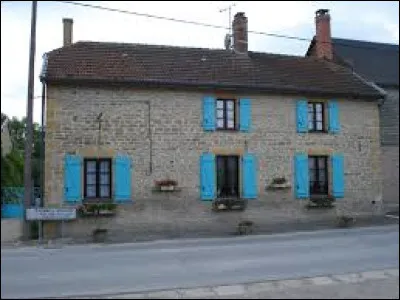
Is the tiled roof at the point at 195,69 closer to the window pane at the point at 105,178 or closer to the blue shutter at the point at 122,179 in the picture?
the blue shutter at the point at 122,179

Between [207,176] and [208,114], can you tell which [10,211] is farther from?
[208,114]

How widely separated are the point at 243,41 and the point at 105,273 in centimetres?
1454

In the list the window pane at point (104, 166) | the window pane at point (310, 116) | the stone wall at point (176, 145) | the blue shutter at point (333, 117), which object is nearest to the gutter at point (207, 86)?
the stone wall at point (176, 145)

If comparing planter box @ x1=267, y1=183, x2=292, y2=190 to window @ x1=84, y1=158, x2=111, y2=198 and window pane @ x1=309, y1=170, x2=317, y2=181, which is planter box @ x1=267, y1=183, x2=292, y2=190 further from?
window @ x1=84, y1=158, x2=111, y2=198

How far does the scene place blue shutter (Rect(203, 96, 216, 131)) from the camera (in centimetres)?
1978

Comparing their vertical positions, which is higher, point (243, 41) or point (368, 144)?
point (243, 41)

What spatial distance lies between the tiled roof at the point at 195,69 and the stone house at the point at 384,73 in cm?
276

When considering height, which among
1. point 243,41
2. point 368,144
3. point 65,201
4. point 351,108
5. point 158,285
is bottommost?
point 158,285

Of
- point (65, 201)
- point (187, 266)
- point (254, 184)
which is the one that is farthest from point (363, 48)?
point (187, 266)

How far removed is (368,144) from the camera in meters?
22.2

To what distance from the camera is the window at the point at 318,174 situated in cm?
2127

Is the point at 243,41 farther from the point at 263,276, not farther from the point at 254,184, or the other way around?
the point at 263,276

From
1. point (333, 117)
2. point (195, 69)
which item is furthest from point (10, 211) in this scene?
point (333, 117)

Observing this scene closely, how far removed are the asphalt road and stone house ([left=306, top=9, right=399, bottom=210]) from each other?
10240mm
